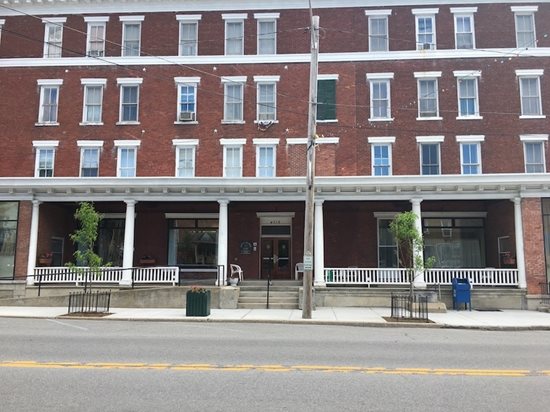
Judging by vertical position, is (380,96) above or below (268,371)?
above

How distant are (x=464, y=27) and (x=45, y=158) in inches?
893

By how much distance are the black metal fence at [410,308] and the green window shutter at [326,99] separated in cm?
1054

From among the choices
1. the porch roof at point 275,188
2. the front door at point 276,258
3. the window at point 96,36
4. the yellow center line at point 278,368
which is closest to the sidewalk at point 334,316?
the porch roof at point 275,188

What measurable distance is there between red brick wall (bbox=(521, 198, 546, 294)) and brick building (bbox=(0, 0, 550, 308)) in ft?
10.5

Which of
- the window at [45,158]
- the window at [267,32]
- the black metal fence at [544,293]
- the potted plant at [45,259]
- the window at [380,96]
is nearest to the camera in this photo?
the black metal fence at [544,293]

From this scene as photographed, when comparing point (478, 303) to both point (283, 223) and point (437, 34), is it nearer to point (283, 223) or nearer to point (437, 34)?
point (283, 223)

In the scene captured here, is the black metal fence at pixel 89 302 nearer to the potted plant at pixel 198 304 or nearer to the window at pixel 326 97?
the potted plant at pixel 198 304

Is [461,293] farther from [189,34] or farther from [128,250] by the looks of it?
[189,34]

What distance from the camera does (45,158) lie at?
26.6 m

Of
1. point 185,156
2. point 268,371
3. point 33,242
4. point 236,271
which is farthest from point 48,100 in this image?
point 268,371

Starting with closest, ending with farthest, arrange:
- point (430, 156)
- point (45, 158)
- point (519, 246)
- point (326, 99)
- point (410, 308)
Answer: point (410, 308), point (519, 246), point (430, 156), point (326, 99), point (45, 158)

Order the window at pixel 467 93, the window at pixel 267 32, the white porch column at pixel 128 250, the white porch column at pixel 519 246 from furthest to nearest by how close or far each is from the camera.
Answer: the window at pixel 267 32, the window at pixel 467 93, the white porch column at pixel 128 250, the white porch column at pixel 519 246

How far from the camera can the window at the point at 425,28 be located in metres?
26.4

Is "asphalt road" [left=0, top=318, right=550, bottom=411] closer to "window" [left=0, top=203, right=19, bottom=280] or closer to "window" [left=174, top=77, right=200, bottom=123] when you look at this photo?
"window" [left=0, top=203, right=19, bottom=280]
